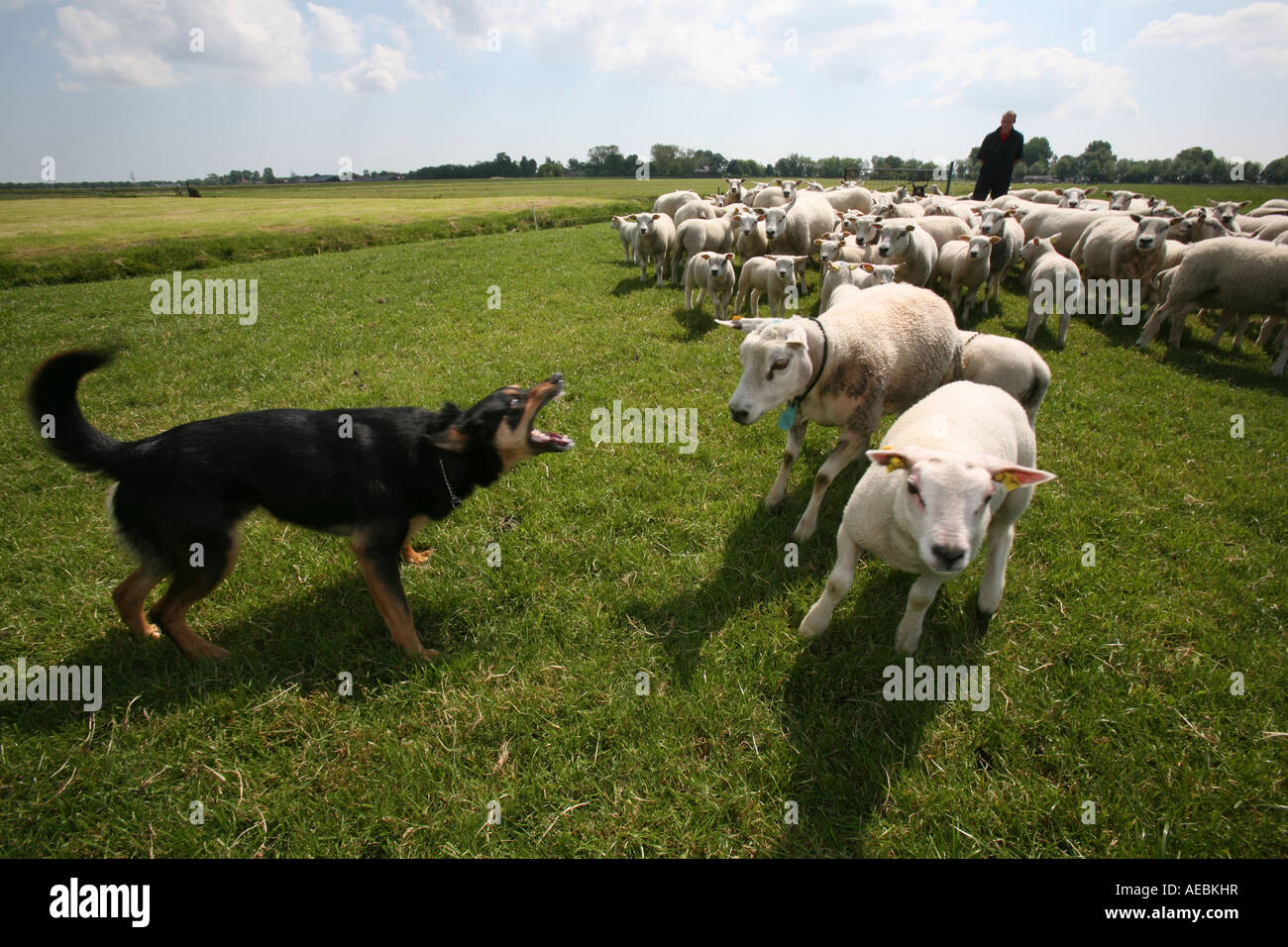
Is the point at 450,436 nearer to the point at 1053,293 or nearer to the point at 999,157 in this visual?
the point at 1053,293

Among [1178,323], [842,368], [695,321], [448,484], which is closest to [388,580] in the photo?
Result: [448,484]

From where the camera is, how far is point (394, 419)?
4.04 metres

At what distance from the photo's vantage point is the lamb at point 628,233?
17.6m

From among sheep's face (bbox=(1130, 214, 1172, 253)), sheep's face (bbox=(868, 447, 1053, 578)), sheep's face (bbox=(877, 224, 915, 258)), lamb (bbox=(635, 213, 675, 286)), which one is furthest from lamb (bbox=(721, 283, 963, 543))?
lamb (bbox=(635, 213, 675, 286))

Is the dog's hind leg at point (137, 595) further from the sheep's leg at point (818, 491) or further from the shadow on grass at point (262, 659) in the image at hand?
the sheep's leg at point (818, 491)

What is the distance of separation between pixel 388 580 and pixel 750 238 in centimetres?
1275

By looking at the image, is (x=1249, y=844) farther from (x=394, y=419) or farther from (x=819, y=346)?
(x=394, y=419)

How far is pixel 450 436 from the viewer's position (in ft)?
12.2

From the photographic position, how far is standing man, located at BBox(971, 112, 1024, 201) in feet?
55.3

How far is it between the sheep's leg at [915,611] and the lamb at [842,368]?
1.33 meters

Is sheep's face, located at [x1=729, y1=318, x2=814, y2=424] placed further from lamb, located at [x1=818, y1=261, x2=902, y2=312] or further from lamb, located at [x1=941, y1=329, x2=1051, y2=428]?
lamb, located at [x1=818, y1=261, x2=902, y2=312]

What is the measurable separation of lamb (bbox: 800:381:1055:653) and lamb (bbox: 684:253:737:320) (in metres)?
7.74

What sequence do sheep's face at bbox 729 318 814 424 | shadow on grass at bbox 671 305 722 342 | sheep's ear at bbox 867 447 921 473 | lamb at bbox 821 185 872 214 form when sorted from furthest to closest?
lamb at bbox 821 185 872 214 → shadow on grass at bbox 671 305 722 342 → sheep's face at bbox 729 318 814 424 → sheep's ear at bbox 867 447 921 473

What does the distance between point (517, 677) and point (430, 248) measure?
947 inches
